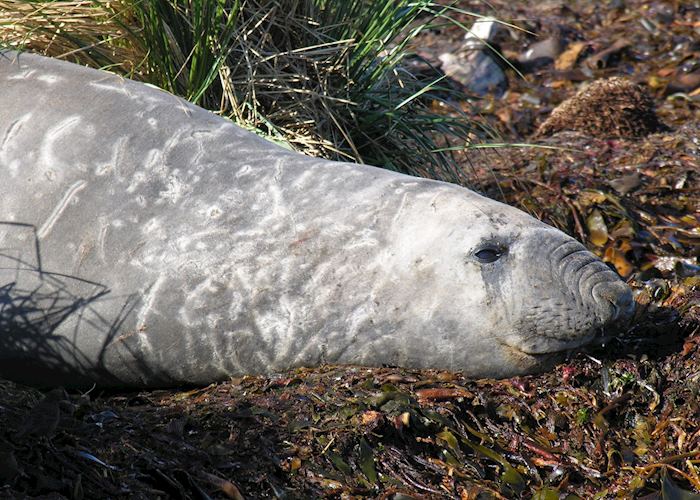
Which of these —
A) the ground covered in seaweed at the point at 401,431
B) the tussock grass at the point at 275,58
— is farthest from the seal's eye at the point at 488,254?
the tussock grass at the point at 275,58

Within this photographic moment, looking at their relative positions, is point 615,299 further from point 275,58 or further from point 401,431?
point 275,58

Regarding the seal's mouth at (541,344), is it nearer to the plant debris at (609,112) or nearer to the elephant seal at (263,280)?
the elephant seal at (263,280)

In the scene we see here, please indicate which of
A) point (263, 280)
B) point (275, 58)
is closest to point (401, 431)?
point (263, 280)

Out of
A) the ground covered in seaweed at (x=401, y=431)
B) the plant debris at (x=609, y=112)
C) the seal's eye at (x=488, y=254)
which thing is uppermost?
the seal's eye at (x=488, y=254)

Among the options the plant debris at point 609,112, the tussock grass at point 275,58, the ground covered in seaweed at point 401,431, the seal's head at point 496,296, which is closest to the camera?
the ground covered in seaweed at point 401,431

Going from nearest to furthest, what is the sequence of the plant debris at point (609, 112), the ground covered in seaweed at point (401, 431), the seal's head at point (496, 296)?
the ground covered in seaweed at point (401, 431) → the seal's head at point (496, 296) → the plant debris at point (609, 112)

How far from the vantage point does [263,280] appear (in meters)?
3.30

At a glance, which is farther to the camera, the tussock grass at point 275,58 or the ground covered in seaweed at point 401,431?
the tussock grass at point 275,58

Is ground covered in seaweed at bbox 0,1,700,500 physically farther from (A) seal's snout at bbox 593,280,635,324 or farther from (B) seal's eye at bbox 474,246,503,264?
(B) seal's eye at bbox 474,246,503,264

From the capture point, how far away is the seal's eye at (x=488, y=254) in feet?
10.7

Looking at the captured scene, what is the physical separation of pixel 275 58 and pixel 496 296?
1.56 metres

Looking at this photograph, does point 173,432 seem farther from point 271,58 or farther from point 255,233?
point 271,58

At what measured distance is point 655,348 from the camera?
3377 mm

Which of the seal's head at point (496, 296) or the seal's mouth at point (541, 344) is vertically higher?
the seal's head at point (496, 296)
